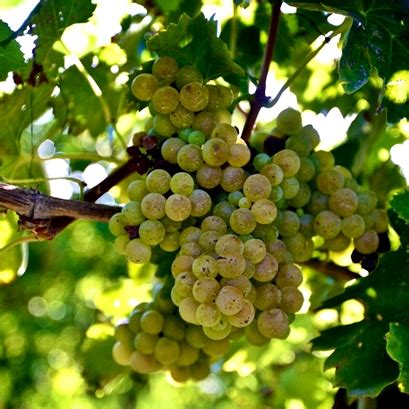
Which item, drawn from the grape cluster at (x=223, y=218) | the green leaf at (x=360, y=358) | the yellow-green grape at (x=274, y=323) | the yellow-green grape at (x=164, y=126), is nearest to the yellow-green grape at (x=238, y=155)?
the grape cluster at (x=223, y=218)

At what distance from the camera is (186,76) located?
1193 millimetres

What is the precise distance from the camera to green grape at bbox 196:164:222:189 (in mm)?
1117

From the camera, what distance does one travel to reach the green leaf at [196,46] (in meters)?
1.22

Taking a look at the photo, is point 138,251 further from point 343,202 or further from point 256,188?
point 343,202

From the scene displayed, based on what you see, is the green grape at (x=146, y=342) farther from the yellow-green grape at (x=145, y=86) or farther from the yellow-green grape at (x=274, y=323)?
the yellow-green grape at (x=145, y=86)

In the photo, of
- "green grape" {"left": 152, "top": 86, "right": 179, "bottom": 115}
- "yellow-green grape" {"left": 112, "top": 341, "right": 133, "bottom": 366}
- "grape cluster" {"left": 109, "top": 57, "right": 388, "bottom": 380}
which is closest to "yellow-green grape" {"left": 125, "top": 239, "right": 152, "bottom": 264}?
"grape cluster" {"left": 109, "top": 57, "right": 388, "bottom": 380}

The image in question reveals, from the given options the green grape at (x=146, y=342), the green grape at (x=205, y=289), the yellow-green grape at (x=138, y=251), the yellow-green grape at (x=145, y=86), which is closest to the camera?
the green grape at (x=205, y=289)

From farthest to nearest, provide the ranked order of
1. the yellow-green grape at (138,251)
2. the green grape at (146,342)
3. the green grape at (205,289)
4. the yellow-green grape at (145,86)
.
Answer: the green grape at (146,342)
the yellow-green grape at (145,86)
the yellow-green grape at (138,251)
the green grape at (205,289)

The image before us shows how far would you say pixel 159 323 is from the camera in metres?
1.30

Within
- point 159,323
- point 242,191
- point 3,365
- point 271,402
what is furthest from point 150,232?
point 3,365

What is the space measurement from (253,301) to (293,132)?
1.07ft

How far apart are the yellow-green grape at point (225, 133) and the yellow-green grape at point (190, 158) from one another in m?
A: 0.04

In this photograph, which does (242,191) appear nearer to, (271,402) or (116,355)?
(116,355)

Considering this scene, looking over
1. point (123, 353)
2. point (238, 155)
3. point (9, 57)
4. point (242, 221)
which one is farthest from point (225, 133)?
point (123, 353)
